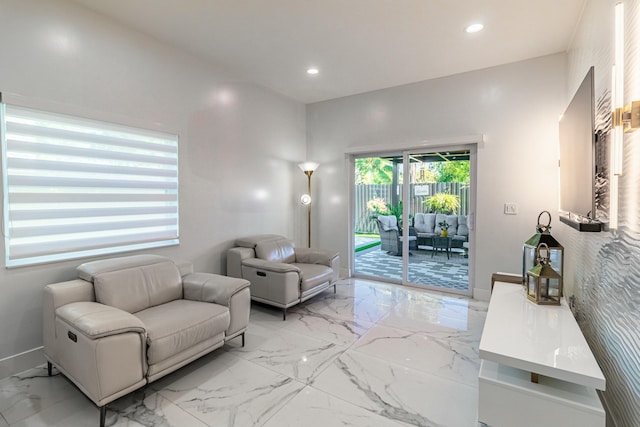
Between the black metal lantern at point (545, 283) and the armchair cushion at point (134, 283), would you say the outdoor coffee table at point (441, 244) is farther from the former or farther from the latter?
the armchair cushion at point (134, 283)

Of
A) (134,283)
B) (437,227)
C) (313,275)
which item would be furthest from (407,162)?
(134,283)

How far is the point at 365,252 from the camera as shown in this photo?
5262 millimetres

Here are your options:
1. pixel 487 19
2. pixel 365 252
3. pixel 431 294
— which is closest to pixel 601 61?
pixel 487 19

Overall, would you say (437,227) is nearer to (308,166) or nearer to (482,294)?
(482,294)

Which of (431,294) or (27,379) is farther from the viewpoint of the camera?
(431,294)

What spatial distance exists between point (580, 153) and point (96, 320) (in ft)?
10.9

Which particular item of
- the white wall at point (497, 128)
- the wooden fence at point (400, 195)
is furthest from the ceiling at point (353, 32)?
the wooden fence at point (400, 195)

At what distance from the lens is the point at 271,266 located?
3375mm

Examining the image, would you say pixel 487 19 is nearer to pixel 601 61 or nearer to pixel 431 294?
pixel 601 61

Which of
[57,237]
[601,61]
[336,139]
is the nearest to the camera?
[601,61]

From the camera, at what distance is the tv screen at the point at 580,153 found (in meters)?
1.86

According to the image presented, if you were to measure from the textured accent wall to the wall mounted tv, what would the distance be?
0.31ft

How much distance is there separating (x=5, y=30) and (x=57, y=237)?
158 centimetres

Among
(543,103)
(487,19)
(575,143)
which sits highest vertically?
(487,19)
